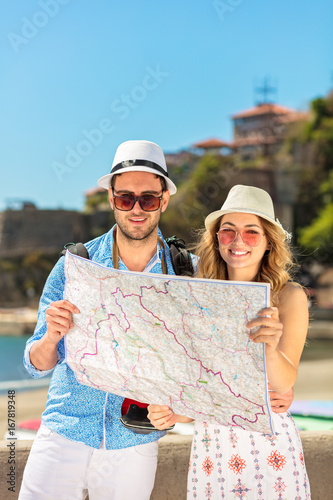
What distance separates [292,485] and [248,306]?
1.99 ft

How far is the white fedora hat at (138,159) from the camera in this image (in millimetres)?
1960

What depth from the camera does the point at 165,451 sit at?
2.36 m

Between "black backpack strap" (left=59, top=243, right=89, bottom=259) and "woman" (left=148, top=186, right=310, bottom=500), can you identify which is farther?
"black backpack strap" (left=59, top=243, right=89, bottom=259)

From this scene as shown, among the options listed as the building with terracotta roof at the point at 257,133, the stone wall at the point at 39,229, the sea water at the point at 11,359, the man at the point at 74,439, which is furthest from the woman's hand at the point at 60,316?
the building with terracotta roof at the point at 257,133

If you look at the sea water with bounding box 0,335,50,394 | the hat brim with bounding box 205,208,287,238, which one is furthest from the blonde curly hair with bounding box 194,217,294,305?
the sea water with bounding box 0,335,50,394

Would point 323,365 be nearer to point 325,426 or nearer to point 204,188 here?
point 325,426

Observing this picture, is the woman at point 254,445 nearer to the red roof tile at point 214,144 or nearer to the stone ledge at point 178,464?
the stone ledge at point 178,464

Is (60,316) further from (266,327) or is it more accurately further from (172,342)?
(266,327)

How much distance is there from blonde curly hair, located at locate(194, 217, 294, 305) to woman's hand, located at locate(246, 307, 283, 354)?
11.6 inches

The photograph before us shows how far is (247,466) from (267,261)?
2.11 ft

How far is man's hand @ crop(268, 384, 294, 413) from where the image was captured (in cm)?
168

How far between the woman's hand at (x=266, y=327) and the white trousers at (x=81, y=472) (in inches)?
23.3

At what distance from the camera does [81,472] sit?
1790mm

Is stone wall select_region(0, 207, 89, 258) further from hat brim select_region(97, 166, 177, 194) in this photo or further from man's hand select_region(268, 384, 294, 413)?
man's hand select_region(268, 384, 294, 413)
